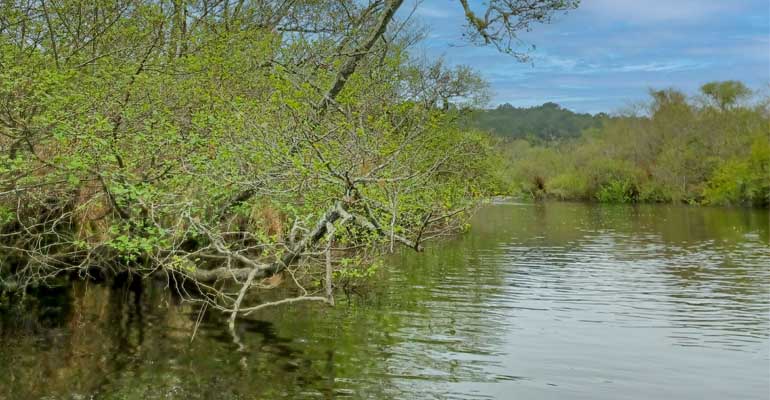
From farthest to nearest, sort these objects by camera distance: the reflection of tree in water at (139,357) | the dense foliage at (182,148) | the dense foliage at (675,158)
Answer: the dense foliage at (675,158)
the dense foliage at (182,148)
the reflection of tree in water at (139,357)

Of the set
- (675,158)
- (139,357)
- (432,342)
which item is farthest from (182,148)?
(675,158)

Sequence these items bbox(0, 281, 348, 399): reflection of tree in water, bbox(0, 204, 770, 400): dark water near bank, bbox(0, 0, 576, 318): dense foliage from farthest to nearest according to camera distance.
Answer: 1. bbox(0, 0, 576, 318): dense foliage
2. bbox(0, 204, 770, 400): dark water near bank
3. bbox(0, 281, 348, 399): reflection of tree in water

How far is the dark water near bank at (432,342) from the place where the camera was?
12.3m

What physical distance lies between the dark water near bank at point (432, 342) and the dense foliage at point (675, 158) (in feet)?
167

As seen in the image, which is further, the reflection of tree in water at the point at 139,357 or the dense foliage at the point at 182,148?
the dense foliage at the point at 182,148

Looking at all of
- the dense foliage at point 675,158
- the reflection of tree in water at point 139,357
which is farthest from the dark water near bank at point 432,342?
the dense foliage at point 675,158

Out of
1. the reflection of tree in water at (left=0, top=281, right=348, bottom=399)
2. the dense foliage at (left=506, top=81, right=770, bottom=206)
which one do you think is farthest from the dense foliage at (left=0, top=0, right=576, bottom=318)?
the dense foliage at (left=506, top=81, right=770, bottom=206)

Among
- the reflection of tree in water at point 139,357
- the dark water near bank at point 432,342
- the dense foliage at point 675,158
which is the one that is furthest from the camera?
the dense foliage at point 675,158

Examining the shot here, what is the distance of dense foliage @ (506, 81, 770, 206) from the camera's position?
73938 millimetres

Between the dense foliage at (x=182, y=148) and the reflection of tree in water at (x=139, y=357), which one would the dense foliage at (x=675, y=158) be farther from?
the reflection of tree in water at (x=139, y=357)

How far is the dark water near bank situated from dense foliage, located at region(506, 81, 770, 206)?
50.9m

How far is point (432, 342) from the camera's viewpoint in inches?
609

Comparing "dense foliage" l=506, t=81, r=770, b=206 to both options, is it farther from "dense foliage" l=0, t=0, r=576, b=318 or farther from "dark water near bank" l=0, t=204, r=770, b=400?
"dense foliage" l=0, t=0, r=576, b=318

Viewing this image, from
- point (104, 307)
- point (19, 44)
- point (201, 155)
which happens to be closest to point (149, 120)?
point (201, 155)
